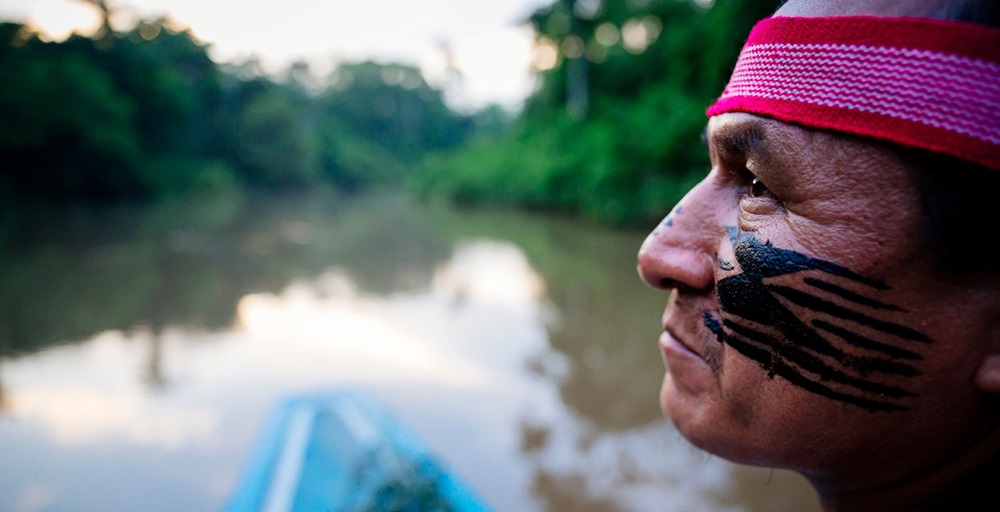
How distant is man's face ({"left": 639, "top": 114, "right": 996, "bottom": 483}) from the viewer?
2.10 feet

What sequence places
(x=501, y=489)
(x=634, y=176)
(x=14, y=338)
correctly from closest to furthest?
(x=501, y=489) → (x=14, y=338) → (x=634, y=176)

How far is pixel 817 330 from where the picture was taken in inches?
28.1

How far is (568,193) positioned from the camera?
17344 millimetres

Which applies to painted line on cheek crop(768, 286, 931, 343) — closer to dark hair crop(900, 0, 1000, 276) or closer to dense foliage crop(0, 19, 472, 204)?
dark hair crop(900, 0, 1000, 276)

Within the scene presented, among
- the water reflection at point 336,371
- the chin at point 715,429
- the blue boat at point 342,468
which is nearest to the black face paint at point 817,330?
the chin at point 715,429

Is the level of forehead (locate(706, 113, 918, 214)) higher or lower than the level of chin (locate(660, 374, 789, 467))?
higher

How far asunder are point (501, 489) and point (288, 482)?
1257 mm

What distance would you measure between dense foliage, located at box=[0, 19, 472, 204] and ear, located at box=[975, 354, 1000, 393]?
6.84m

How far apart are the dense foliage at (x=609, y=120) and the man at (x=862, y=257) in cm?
697

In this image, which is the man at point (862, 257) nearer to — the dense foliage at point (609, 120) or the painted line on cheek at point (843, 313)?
the painted line on cheek at point (843, 313)

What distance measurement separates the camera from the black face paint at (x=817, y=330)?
0.67 m

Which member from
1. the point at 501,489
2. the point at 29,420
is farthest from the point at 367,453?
the point at 29,420

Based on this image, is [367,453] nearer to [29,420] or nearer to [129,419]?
[129,419]

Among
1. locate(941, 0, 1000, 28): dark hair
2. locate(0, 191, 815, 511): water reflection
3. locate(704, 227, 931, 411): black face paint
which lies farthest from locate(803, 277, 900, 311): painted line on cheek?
locate(0, 191, 815, 511): water reflection
